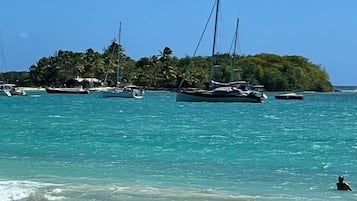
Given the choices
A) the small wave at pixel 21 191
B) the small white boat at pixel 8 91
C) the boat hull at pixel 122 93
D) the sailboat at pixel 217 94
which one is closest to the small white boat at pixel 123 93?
the boat hull at pixel 122 93

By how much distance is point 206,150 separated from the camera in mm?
36906

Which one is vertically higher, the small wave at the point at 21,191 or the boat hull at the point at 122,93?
the small wave at the point at 21,191

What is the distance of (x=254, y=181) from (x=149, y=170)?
4597mm

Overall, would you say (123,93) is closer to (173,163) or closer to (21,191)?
(173,163)

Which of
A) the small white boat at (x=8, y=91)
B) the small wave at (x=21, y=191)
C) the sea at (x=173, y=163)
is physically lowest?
the small white boat at (x=8, y=91)

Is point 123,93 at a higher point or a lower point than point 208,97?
lower

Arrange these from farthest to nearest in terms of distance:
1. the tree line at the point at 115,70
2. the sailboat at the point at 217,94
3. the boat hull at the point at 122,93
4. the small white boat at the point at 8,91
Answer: the tree line at the point at 115,70 → the small white boat at the point at 8,91 → the boat hull at the point at 122,93 → the sailboat at the point at 217,94

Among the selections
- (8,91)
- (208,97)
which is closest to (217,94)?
(208,97)

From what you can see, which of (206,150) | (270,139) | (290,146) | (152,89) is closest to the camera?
(206,150)

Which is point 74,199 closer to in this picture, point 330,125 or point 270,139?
point 270,139

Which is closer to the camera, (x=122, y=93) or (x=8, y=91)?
(x=122, y=93)

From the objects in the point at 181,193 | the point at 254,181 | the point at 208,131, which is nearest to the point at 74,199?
the point at 181,193

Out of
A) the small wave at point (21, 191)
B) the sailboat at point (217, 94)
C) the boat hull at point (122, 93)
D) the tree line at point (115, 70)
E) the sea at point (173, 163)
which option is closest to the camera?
the small wave at point (21, 191)

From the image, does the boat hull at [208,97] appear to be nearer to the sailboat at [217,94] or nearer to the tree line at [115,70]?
the sailboat at [217,94]
